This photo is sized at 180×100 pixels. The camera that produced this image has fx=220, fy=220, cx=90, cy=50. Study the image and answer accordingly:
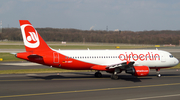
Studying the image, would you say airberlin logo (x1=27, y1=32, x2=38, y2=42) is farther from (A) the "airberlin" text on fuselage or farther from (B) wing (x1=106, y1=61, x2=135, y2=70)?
(A) the "airberlin" text on fuselage

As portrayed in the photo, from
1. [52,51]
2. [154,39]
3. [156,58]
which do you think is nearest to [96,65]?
[52,51]

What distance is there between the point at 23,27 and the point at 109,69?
1247 centimetres

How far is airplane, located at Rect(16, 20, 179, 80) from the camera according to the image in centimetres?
2773

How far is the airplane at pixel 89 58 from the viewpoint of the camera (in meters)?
27.7

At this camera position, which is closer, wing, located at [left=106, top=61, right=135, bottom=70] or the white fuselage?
wing, located at [left=106, top=61, right=135, bottom=70]

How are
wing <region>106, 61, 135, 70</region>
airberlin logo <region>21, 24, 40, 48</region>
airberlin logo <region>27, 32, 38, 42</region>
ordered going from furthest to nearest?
airberlin logo <region>27, 32, 38, 42</region>
airberlin logo <region>21, 24, 40, 48</region>
wing <region>106, 61, 135, 70</region>

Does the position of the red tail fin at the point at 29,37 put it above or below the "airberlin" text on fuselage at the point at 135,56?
above

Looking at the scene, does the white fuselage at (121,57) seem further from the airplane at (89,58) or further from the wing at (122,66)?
the wing at (122,66)

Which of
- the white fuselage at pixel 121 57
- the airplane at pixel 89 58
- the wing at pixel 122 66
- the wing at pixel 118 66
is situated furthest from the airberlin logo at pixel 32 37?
the wing at pixel 122 66

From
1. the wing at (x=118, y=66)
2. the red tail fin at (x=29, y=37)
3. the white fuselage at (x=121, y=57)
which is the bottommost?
the wing at (x=118, y=66)

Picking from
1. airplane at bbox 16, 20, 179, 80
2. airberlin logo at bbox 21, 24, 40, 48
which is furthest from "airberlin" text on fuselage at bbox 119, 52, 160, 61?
airberlin logo at bbox 21, 24, 40, 48

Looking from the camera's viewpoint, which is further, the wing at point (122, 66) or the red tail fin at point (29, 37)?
→ the red tail fin at point (29, 37)

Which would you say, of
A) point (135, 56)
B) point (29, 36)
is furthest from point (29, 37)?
point (135, 56)

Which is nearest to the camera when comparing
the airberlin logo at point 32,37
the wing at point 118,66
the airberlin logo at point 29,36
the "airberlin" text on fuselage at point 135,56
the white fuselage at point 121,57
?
the wing at point 118,66
